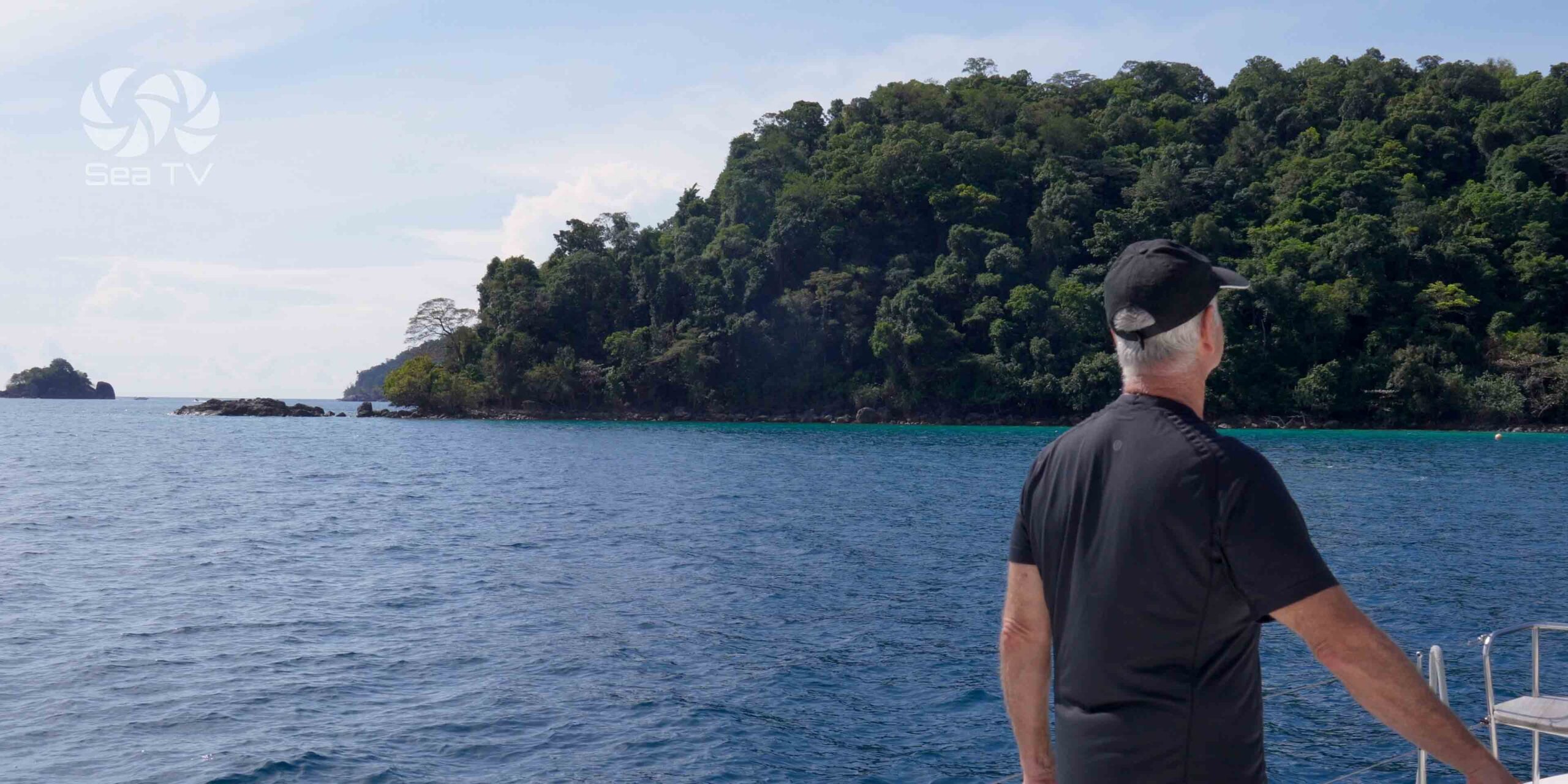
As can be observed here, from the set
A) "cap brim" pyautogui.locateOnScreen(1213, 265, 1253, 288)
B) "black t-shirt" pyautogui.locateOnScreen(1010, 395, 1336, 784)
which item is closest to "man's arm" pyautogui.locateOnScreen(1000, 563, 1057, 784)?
"black t-shirt" pyautogui.locateOnScreen(1010, 395, 1336, 784)

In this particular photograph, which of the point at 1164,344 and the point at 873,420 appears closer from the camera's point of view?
the point at 1164,344

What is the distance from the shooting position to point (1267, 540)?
1.96m

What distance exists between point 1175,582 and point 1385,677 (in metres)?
0.43

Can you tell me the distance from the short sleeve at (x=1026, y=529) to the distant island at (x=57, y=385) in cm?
19883

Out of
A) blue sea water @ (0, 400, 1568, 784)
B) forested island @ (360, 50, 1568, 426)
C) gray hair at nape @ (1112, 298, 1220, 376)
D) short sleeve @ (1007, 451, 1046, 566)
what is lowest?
blue sea water @ (0, 400, 1568, 784)

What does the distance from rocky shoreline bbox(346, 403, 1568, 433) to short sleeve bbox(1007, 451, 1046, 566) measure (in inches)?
2654

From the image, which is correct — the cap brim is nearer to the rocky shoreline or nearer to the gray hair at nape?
the gray hair at nape

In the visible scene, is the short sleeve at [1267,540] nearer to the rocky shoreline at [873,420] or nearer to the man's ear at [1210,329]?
the man's ear at [1210,329]

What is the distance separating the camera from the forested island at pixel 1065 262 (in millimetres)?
66625

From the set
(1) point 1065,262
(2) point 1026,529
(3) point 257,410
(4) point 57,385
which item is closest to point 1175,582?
(2) point 1026,529

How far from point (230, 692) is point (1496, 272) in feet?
248

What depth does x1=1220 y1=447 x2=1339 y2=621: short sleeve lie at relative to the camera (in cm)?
196

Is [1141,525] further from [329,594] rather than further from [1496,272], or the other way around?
[1496,272]

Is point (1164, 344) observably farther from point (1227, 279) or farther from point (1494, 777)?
point (1494, 777)
